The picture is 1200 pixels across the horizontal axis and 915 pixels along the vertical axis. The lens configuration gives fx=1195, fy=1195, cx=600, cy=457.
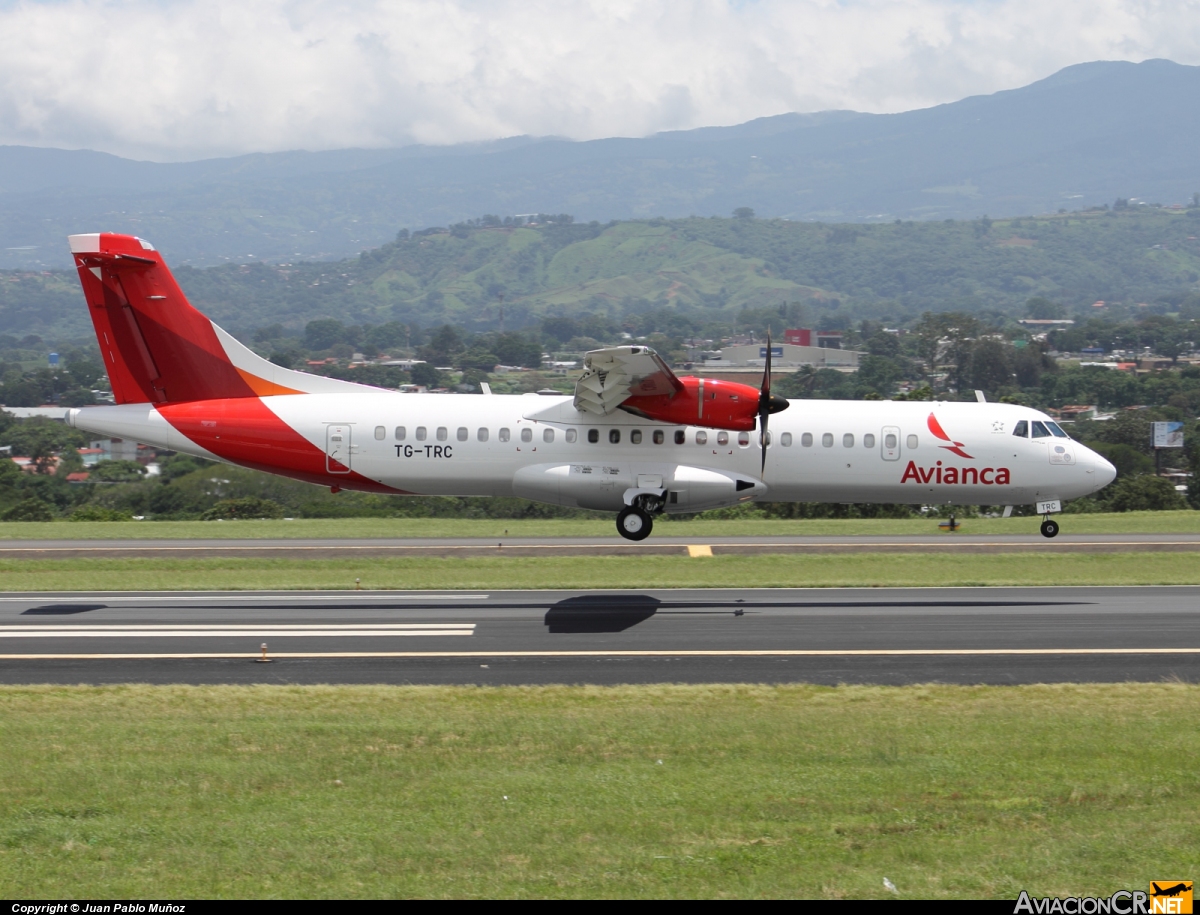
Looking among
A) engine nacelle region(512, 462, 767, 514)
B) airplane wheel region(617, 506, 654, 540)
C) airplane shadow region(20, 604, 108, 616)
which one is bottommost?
airplane shadow region(20, 604, 108, 616)

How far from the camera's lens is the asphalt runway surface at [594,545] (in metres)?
43.3

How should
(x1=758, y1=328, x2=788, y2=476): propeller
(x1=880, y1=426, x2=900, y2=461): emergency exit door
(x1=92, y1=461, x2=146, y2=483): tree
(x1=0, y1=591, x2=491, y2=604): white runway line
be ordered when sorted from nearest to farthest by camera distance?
1. (x1=758, y1=328, x2=788, y2=476): propeller
2. (x1=880, y1=426, x2=900, y2=461): emergency exit door
3. (x1=0, y1=591, x2=491, y2=604): white runway line
4. (x1=92, y1=461, x2=146, y2=483): tree

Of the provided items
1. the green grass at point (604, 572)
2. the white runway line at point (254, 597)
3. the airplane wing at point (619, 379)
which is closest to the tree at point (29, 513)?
the green grass at point (604, 572)

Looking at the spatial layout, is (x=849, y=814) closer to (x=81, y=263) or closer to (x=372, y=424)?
(x=372, y=424)

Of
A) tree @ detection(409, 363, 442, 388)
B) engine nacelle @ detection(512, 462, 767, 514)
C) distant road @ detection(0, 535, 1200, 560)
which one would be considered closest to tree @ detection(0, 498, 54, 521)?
distant road @ detection(0, 535, 1200, 560)

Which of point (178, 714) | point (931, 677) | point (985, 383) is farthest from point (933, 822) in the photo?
point (985, 383)

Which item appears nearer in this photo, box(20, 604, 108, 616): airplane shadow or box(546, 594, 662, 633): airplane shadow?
box(546, 594, 662, 633): airplane shadow

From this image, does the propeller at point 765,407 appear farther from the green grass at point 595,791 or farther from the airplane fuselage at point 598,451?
the green grass at point 595,791

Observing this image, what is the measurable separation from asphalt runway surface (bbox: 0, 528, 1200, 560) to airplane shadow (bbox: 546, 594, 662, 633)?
10.3 metres

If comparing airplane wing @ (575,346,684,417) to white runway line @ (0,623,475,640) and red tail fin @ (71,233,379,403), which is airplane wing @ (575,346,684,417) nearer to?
white runway line @ (0,623,475,640)

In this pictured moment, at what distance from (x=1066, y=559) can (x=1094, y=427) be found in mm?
63292

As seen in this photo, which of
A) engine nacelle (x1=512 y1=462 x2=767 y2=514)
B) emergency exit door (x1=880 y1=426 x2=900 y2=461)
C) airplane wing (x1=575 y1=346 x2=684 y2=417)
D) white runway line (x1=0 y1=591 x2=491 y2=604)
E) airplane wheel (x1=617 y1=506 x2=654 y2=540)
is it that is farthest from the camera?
white runway line (x1=0 y1=591 x2=491 y2=604)

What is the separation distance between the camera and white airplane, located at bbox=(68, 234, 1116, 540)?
102ft
